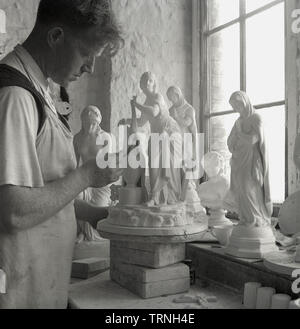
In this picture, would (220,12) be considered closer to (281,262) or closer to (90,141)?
(90,141)

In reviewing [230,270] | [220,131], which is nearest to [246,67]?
[220,131]

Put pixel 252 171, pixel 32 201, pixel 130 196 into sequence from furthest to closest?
1. pixel 252 171
2. pixel 130 196
3. pixel 32 201

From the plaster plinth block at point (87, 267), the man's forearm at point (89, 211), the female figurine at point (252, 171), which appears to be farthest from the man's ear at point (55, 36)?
the plaster plinth block at point (87, 267)

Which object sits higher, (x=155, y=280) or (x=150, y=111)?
(x=150, y=111)

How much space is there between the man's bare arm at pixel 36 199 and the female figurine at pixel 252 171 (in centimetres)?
199

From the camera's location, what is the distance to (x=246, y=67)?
5148 mm

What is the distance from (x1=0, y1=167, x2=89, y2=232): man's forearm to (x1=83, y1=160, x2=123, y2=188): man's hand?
0.16 ft

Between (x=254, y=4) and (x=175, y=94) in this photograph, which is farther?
(x=254, y=4)

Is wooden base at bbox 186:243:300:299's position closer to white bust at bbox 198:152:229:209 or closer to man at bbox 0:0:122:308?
white bust at bbox 198:152:229:209

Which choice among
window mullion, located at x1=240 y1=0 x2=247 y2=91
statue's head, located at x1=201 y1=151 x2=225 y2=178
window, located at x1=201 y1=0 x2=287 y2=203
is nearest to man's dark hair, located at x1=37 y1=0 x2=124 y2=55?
statue's head, located at x1=201 y1=151 x2=225 y2=178

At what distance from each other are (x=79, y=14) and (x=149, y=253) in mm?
1902

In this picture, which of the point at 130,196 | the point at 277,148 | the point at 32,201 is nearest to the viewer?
the point at 32,201

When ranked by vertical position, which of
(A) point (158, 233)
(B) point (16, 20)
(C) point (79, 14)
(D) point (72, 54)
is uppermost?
(B) point (16, 20)
